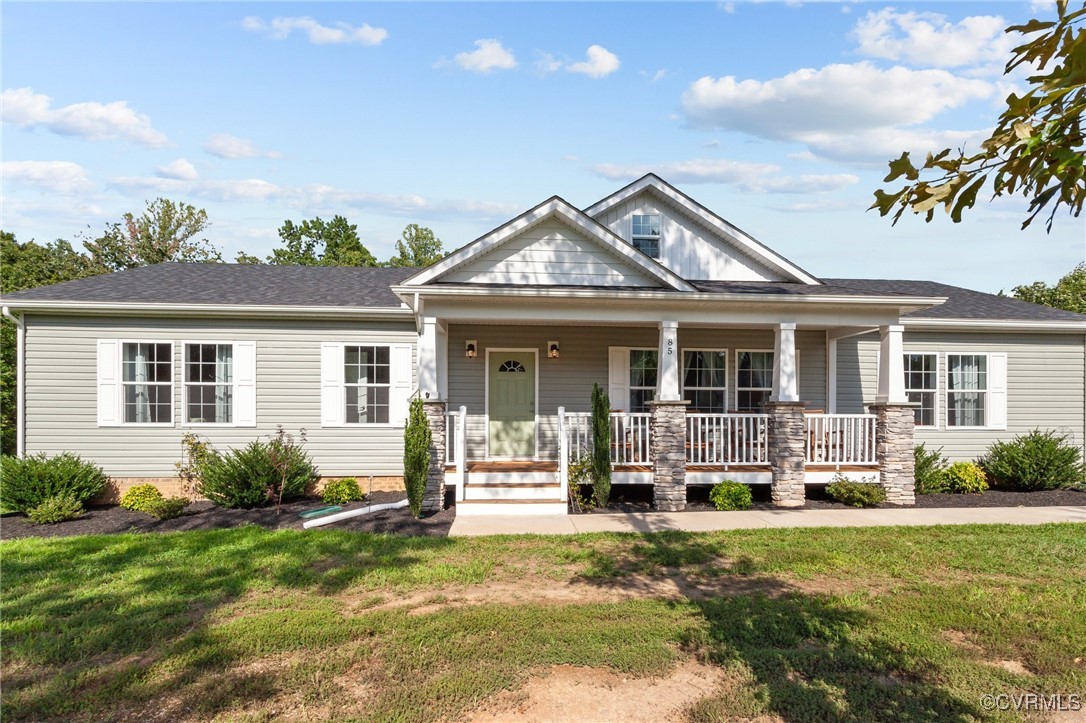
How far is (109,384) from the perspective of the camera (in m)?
10.7

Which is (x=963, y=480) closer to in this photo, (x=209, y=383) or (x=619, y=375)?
(x=619, y=375)

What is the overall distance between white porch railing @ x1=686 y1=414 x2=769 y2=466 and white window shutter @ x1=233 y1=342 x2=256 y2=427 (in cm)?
767

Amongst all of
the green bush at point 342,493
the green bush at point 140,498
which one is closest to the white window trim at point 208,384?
the green bush at point 140,498

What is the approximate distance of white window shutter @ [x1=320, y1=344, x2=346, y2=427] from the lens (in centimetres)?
1121

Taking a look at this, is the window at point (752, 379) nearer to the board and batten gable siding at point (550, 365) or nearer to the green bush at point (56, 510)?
the board and batten gable siding at point (550, 365)

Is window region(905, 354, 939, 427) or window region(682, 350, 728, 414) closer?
window region(682, 350, 728, 414)

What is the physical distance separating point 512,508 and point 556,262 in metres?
3.97

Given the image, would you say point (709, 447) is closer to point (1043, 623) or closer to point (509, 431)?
point (509, 431)

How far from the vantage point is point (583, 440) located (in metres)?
11.1

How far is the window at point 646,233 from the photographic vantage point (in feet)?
39.7

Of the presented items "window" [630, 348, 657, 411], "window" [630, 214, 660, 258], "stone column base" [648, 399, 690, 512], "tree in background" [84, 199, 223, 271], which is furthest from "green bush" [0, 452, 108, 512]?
"tree in background" [84, 199, 223, 271]

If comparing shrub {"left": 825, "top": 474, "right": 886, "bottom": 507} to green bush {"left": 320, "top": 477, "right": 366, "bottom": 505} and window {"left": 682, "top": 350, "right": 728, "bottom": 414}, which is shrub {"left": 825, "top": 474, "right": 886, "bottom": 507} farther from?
green bush {"left": 320, "top": 477, "right": 366, "bottom": 505}

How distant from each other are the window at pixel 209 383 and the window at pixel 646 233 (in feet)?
25.7

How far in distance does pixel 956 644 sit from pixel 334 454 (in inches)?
377
